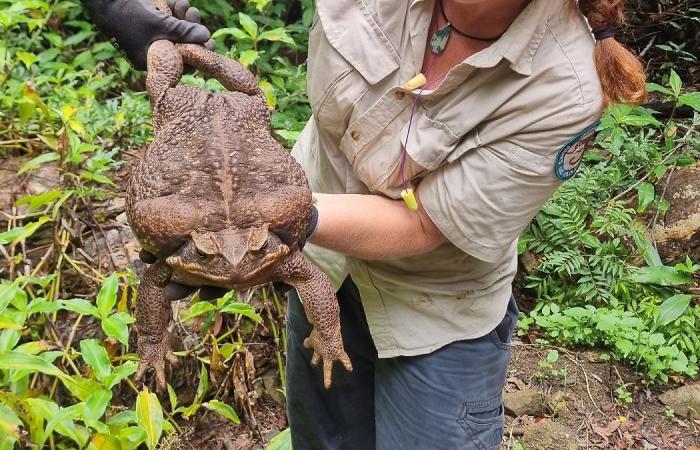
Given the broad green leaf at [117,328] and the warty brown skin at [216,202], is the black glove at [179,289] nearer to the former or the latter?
the warty brown skin at [216,202]

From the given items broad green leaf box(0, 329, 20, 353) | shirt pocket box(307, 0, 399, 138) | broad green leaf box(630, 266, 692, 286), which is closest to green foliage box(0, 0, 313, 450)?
broad green leaf box(0, 329, 20, 353)

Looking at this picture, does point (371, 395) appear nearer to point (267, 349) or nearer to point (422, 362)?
point (422, 362)

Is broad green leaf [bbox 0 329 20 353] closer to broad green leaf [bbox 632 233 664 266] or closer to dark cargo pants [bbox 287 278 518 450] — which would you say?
dark cargo pants [bbox 287 278 518 450]

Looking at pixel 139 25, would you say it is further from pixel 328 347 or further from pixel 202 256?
pixel 328 347

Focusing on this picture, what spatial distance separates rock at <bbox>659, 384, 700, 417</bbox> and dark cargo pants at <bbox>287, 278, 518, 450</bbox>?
2.02m

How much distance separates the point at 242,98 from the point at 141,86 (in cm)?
388

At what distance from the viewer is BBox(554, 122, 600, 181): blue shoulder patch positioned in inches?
71.6

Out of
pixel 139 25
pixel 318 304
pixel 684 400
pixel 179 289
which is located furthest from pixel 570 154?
pixel 684 400

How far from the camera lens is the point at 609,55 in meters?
1.81

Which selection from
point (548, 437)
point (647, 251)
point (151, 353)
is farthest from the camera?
point (647, 251)

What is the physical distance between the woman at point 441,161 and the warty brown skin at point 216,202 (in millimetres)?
170

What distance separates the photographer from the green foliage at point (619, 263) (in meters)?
3.93

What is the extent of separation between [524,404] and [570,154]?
237 centimetres

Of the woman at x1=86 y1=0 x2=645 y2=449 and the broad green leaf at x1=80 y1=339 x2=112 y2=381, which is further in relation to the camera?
the broad green leaf at x1=80 y1=339 x2=112 y2=381
